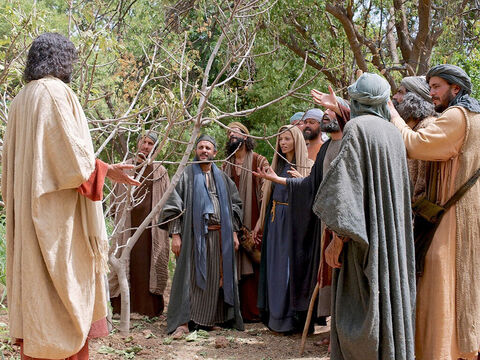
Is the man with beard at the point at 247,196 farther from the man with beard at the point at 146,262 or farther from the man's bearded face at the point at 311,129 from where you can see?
the man with beard at the point at 146,262

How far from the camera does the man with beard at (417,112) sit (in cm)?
441

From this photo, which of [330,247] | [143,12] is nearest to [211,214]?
[330,247]

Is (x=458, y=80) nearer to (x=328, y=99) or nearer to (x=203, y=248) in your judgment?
(x=328, y=99)

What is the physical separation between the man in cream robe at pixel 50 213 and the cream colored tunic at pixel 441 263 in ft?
6.66

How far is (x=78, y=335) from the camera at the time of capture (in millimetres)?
3613

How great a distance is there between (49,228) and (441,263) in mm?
2417

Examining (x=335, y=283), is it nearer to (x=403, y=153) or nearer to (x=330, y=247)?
(x=330, y=247)

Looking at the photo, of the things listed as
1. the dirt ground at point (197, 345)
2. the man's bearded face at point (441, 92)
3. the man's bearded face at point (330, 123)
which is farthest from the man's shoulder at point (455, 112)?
the dirt ground at point (197, 345)

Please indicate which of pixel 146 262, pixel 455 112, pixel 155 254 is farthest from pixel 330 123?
pixel 146 262

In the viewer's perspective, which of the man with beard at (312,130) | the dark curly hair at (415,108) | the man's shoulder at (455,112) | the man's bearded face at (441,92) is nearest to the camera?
the man's shoulder at (455,112)

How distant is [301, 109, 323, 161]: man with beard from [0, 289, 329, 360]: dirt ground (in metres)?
2.01

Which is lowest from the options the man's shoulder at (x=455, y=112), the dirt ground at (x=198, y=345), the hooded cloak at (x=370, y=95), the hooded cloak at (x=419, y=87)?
the dirt ground at (x=198, y=345)

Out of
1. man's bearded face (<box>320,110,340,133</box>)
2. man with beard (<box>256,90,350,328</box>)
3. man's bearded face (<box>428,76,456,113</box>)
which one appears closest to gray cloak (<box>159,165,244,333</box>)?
man with beard (<box>256,90,350,328</box>)

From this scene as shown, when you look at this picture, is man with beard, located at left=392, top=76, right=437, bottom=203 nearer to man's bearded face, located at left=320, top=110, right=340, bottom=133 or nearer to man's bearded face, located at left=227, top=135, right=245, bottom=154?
man's bearded face, located at left=320, top=110, right=340, bottom=133
